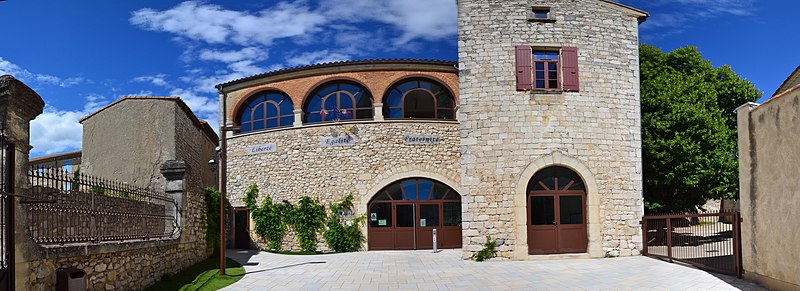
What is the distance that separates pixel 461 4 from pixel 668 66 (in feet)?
27.2

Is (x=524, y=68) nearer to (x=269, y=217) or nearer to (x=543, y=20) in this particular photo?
(x=543, y=20)

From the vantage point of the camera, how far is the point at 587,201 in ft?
48.8

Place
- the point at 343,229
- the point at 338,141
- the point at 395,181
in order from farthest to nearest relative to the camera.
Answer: the point at 338,141
the point at 395,181
the point at 343,229

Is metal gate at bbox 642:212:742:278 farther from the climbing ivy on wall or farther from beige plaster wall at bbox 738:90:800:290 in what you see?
the climbing ivy on wall

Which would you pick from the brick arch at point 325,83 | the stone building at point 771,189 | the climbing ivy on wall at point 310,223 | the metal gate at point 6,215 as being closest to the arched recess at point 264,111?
the brick arch at point 325,83

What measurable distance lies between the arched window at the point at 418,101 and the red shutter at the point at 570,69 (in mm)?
5120

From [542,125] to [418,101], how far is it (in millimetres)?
5667

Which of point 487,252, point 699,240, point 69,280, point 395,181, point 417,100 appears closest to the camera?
point 69,280

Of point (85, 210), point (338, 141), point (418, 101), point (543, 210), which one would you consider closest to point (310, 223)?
point (338, 141)

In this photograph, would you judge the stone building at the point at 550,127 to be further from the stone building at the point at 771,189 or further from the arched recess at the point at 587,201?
the stone building at the point at 771,189

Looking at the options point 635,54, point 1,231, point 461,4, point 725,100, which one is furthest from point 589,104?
point 1,231

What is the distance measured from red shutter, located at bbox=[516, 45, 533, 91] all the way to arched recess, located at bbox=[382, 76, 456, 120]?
4.52 m

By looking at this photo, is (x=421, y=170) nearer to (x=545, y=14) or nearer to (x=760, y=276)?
(x=545, y=14)

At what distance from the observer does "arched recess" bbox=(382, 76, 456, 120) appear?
19.3 m
